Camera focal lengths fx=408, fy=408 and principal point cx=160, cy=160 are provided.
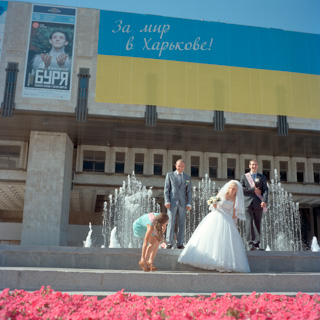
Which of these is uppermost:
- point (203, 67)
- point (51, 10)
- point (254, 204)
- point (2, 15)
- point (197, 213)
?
point (51, 10)

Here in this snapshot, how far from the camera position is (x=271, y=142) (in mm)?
25797

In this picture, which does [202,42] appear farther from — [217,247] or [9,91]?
[217,247]

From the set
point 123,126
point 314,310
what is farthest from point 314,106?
point 314,310

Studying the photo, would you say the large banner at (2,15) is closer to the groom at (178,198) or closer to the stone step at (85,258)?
the groom at (178,198)

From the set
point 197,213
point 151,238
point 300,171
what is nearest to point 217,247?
point 151,238

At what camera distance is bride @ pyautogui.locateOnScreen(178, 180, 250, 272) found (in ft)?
22.2

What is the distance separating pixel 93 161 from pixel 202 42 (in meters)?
10.5

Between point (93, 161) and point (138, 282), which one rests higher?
point (93, 161)

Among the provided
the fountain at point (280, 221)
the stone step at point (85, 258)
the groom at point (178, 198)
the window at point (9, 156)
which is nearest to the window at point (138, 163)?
the window at point (9, 156)

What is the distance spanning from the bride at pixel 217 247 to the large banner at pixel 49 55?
1665cm

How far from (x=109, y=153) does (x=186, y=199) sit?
19.2 meters

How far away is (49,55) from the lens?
72.4 feet

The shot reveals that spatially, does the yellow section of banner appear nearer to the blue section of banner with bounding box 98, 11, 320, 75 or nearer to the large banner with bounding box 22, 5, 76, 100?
the blue section of banner with bounding box 98, 11, 320, 75

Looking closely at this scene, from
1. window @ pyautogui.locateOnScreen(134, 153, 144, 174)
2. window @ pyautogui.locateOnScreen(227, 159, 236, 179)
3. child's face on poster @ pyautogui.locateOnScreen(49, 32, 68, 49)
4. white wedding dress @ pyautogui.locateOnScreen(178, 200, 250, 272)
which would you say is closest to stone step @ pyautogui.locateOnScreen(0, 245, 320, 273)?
white wedding dress @ pyautogui.locateOnScreen(178, 200, 250, 272)
